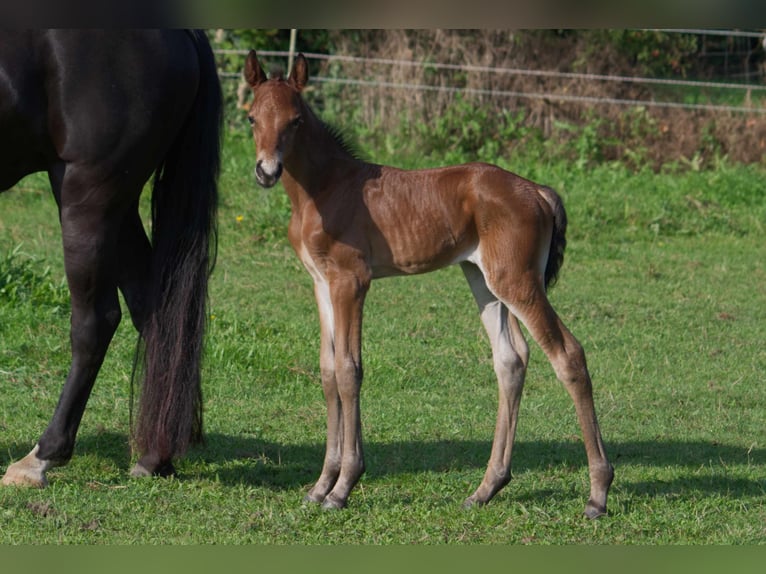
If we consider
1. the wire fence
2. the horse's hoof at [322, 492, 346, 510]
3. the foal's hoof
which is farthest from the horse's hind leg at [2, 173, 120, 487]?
the wire fence

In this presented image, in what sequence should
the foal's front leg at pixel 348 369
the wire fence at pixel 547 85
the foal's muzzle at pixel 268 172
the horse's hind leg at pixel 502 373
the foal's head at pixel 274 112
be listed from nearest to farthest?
the foal's muzzle at pixel 268 172 → the foal's head at pixel 274 112 → the foal's front leg at pixel 348 369 → the horse's hind leg at pixel 502 373 → the wire fence at pixel 547 85

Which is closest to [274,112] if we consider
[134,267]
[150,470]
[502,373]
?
[134,267]

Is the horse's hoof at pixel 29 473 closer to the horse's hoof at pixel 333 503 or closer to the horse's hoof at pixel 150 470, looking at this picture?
the horse's hoof at pixel 150 470

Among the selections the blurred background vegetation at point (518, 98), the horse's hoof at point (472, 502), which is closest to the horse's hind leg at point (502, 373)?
the horse's hoof at point (472, 502)

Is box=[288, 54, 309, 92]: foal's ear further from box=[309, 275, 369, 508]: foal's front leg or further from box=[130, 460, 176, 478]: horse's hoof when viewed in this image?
box=[130, 460, 176, 478]: horse's hoof

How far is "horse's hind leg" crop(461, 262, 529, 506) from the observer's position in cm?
484

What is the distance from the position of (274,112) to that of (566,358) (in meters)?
1.51

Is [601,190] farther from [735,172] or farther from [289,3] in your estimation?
[289,3]

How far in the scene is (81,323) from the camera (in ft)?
16.6

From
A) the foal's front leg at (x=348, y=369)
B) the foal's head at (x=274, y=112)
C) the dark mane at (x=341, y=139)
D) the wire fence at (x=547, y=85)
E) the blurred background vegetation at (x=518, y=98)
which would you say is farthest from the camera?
the wire fence at (x=547, y=85)

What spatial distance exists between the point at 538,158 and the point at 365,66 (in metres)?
2.52

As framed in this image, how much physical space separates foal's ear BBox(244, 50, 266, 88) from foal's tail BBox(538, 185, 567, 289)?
1.23 metres

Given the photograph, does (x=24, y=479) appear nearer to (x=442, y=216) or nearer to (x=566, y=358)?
(x=442, y=216)

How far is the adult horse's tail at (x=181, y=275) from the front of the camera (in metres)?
5.12
